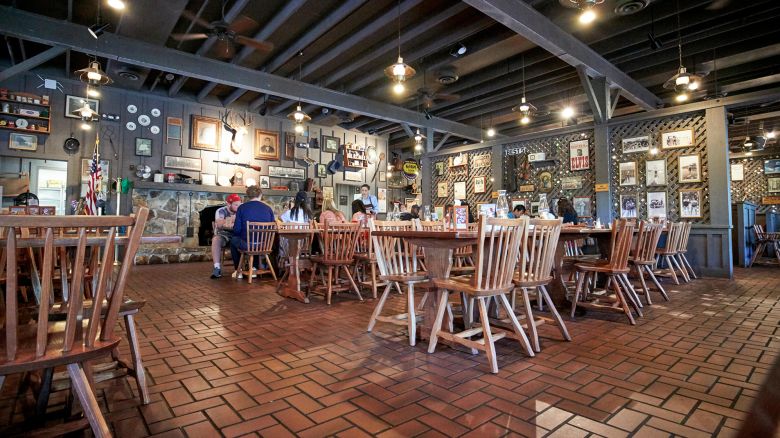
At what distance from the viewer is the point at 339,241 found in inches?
177

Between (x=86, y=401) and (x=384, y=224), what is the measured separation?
280 centimetres

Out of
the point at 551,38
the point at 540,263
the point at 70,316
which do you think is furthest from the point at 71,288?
the point at 551,38

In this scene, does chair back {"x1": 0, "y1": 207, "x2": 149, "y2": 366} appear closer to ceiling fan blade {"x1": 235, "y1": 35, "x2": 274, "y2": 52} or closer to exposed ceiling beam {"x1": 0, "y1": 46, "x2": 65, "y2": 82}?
ceiling fan blade {"x1": 235, "y1": 35, "x2": 274, "y2": 52}

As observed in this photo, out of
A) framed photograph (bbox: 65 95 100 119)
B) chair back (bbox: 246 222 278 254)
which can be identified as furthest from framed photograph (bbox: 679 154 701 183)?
framed photograph (bbox: 65 95 100 119)

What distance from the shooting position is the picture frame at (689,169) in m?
6.55

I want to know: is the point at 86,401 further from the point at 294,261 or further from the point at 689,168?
the point at 689,168

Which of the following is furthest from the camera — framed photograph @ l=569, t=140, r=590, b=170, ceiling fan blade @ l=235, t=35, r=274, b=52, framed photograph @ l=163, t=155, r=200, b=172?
framed photograph @ l=163, t=155, r=200, b=172

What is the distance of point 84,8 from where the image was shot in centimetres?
625

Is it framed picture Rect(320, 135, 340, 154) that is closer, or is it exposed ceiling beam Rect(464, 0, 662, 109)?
exposed ceiling beam Rect(464, 0, 662, 109)

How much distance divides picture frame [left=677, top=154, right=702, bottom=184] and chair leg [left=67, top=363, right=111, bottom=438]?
8208 millimetres

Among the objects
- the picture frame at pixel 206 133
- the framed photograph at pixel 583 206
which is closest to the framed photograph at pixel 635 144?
the framed photograph at pixel 583 206

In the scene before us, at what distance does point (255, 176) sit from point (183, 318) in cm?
756

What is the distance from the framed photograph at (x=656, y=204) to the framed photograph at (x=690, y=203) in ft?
0.86

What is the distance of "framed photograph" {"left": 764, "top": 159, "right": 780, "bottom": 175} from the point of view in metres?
12.6
